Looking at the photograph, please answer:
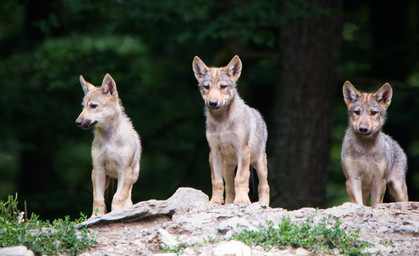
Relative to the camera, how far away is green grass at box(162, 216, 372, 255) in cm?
703

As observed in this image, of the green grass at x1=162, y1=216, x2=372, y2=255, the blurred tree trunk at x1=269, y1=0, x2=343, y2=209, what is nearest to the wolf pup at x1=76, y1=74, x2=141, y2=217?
the green grass at x1=162, y1=216, x2=372, y2=255

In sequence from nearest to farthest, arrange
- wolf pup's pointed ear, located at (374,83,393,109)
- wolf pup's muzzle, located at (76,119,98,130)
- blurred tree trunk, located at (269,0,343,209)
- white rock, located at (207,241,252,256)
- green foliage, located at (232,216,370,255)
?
white rock, located at (207,241,252,256) → green foliage, located at (232,216,370,255) → wolf pup's muzzle, located at (76,119,98,130) → wolf pup's pointed ear, located at (374,83,393,109) → blurred tree trunk, located at (269,0,343,209)

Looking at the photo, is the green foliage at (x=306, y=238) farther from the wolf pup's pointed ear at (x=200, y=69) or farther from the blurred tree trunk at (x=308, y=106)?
the blurred tree trunk at (x=308, y=106)

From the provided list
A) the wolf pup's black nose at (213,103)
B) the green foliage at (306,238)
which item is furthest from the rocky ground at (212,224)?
the wolf pup's black nose at (213,103)

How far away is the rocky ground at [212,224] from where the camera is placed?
7.19 m

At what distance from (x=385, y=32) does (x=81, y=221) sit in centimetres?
1468

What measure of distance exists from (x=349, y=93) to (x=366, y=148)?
103cm

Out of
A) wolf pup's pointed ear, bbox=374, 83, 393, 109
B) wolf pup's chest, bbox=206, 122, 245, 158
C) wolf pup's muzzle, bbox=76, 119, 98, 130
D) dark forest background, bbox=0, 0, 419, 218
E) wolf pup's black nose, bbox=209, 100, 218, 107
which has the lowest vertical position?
wolf pup's chest, bbox=206, 122, 245, 158

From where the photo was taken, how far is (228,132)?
900cm

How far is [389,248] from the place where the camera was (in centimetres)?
719

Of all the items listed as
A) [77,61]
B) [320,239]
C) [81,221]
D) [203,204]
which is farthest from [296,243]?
[77,61]

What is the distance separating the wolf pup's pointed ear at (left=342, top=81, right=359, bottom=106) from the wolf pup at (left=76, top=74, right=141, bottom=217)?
3.70 m

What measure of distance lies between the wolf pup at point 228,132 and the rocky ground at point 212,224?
0.63m

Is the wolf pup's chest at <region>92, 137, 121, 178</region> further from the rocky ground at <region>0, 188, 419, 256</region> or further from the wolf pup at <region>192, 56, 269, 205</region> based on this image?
the wolf pup at <region>192, 56, 269, 205</region>
